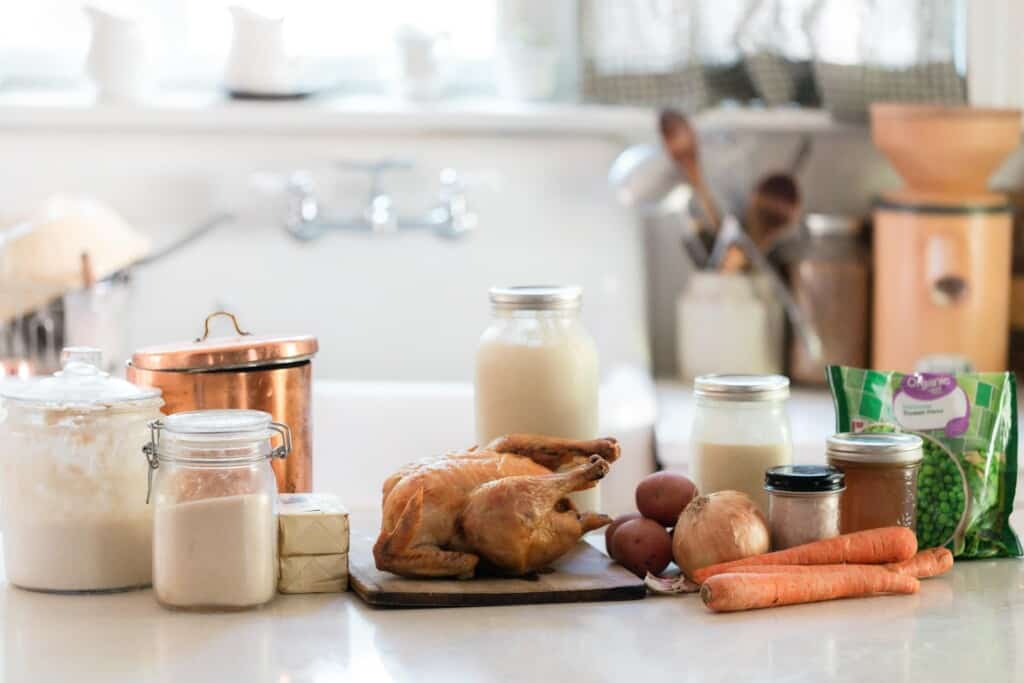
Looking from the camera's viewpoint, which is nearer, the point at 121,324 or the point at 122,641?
the point at 122,641

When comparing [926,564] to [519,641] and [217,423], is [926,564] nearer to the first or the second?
[519,641]

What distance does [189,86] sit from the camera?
2.65 m

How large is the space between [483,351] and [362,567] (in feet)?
0.69

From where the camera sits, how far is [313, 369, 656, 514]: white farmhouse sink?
192cm

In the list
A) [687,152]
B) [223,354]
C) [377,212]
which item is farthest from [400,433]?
[223,354]

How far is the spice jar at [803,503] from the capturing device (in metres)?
1.04

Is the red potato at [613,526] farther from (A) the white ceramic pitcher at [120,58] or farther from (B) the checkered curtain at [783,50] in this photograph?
(A) the white ceramic pitcher at [120,58]

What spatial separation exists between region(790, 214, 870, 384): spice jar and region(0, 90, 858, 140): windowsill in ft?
0.76

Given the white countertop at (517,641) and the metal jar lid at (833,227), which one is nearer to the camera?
the white countertop at (517,641)

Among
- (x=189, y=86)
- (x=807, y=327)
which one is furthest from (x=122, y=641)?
(x=189, y=86)

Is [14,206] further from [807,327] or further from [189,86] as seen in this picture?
[807,327]

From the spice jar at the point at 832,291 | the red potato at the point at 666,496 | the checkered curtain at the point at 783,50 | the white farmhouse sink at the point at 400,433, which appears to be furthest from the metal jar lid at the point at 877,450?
the checkered curtain at the point at 783,50

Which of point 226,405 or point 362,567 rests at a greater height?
point 226,405

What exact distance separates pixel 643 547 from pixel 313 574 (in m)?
0.24
